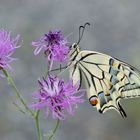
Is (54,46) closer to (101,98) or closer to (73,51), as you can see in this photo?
(73,51)

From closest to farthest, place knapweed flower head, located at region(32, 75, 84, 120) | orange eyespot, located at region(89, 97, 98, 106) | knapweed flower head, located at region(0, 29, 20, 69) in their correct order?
knapweed flower head, located at region(32, 75, 84, 120) → knapweed flower head, located at region(0, 29, 20, 69) → orange eyespot, located at region(89, 97, 98, 106)

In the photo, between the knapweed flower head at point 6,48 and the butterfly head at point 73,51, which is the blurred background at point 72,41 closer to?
the butterfly head at point 73,51

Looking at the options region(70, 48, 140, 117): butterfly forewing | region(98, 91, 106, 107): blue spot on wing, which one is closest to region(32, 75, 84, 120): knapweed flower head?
region(70, 48, 140, 117): butterfly forewing

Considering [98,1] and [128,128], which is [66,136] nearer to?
[128,128]

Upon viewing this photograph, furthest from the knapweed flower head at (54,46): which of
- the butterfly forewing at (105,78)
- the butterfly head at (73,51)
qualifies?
the butterfly forewing at (105,78)

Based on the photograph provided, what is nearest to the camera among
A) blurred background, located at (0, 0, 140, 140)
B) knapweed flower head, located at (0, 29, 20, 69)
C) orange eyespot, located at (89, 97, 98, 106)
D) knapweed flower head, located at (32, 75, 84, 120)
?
knapweed flower head, located at (32, 75, 84, 120)

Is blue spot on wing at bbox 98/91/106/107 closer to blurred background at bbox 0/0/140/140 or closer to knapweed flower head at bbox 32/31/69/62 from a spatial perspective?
knapweed flower head at bbox 32/31/69/62

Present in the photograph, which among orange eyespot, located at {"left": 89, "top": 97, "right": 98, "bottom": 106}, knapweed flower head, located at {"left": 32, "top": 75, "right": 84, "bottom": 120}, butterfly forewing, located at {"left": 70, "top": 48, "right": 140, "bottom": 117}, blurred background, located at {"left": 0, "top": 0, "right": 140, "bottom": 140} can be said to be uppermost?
blurred background, located at {"left": 0, "top": 0, "right": 140, "bottom": 140}
